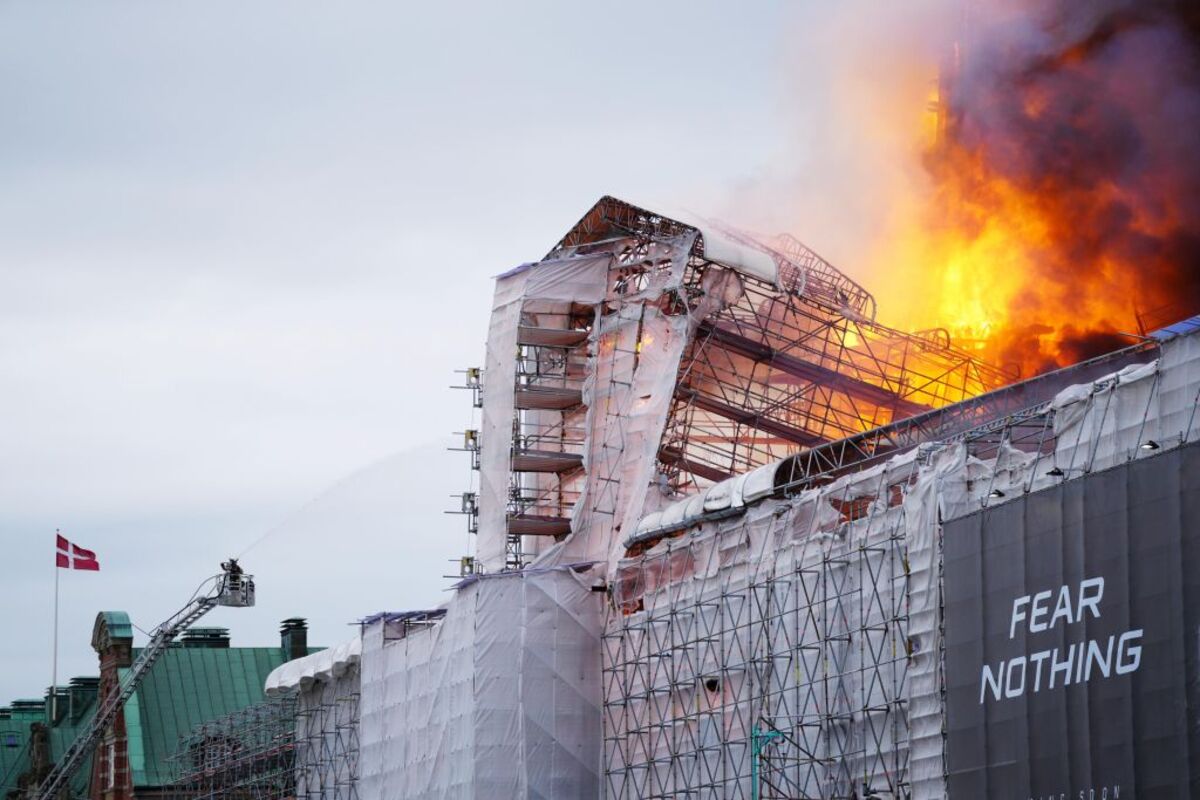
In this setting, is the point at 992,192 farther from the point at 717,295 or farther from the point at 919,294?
the point at 717,295

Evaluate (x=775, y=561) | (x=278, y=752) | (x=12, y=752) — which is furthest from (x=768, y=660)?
(x=12, y=752)

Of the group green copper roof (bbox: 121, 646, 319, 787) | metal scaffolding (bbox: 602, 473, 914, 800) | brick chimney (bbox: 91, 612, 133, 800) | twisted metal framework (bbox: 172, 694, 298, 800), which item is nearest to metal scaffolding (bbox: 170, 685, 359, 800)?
twisted metal framework (bbox: 172, 694, 298, 800)

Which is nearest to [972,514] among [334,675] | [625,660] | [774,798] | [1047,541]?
[1047,541]

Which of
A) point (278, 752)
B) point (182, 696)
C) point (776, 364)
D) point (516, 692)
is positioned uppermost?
point (776, 364)

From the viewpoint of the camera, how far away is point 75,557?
111m

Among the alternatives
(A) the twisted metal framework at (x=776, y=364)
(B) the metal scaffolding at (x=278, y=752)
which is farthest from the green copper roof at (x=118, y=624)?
(A) the twisted metal framework at (x=776, y=364)

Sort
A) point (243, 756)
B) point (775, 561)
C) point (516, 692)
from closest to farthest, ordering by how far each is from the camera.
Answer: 1. point (775, 561)
2. point (516, 692)
3. point (243, 756)

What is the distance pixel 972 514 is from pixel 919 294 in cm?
2993

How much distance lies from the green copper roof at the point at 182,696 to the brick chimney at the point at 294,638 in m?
0.54

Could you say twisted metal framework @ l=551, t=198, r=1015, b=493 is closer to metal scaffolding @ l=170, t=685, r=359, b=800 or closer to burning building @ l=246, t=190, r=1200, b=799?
burning building @ l=246, t=190, r=1200, b=799

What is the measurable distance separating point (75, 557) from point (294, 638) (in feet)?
49.3

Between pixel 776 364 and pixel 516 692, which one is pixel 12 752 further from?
pixel 776 364

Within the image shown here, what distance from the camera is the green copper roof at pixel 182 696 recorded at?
110875 mm

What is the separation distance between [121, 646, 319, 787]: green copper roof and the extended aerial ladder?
2.31 meters
